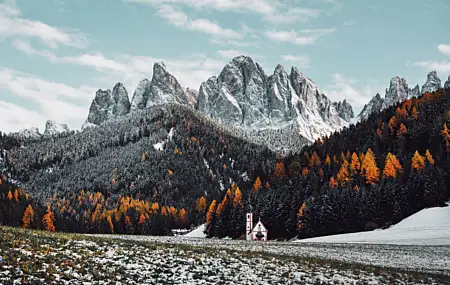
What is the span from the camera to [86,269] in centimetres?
2005

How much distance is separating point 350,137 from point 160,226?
227ft

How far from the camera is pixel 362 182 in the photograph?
94.1m

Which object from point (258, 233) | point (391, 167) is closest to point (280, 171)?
point (258, 233)

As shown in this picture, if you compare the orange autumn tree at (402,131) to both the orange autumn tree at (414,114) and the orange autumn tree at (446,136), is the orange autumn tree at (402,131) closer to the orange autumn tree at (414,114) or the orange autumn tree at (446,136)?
the orange autumn tree at (414,114)

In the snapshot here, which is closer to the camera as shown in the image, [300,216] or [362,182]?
[300,216]

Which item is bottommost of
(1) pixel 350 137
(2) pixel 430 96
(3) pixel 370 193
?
(3) pixel 370 193

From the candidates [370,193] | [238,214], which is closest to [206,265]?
[370,193]

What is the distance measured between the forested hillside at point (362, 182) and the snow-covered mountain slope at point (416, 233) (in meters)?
3.97

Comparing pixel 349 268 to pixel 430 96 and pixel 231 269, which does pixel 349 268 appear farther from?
pixel 430 96

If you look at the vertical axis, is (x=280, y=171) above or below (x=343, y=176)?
above

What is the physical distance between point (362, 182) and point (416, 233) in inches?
1199

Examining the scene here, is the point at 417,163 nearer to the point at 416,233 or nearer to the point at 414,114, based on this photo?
the point at 416,233

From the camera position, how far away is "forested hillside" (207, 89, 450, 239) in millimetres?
80125

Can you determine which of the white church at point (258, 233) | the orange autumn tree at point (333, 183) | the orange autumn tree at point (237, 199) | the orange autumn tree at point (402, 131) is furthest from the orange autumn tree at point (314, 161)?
the white church at point (258, 233)
